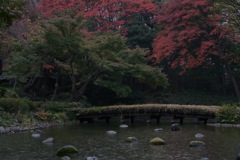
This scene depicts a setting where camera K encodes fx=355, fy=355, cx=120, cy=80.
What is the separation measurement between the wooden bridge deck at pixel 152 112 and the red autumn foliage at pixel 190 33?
6.60 metres

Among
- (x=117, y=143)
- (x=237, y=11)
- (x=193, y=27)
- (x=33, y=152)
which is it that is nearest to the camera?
(x=33, y=152)

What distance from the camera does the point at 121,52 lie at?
20.0 metres

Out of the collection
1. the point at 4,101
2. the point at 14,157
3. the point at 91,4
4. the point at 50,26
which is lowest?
the point at 14,157

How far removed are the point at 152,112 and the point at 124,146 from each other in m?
7.23

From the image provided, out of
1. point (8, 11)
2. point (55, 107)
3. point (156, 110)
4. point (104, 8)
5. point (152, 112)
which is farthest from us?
point (104, 8)

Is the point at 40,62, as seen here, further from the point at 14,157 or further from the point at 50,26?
the point at 14,157

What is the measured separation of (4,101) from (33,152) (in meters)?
7.22

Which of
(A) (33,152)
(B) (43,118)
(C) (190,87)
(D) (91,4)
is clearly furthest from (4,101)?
(C) (190,87)

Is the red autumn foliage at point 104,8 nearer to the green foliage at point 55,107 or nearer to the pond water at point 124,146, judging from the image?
the green foliage at point 55,107

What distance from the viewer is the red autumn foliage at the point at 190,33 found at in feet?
73.6

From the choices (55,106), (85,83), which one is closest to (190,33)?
(85,83)

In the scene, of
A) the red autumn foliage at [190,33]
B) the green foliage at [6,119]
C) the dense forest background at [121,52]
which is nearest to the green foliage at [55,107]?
the dense forest background at [121,52]

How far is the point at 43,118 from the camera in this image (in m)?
17.0

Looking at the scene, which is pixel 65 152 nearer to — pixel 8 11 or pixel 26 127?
pixel 8 11
